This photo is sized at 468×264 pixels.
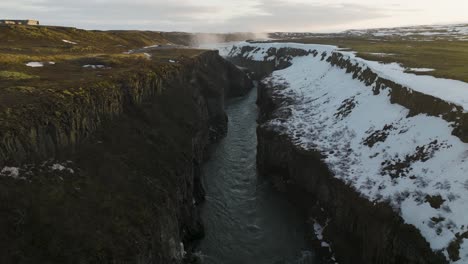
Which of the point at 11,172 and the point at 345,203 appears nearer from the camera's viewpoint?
the point at 11,172

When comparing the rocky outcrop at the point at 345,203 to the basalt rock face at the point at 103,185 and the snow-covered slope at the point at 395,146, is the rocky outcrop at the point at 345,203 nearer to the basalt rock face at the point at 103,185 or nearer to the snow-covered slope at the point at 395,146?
the snow-covered slope at the point at 395,146

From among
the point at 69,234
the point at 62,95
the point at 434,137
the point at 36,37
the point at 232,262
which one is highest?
the point at 36,37

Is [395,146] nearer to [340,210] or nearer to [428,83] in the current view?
[340,210]

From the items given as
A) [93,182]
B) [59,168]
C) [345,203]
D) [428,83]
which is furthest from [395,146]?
[59,168]

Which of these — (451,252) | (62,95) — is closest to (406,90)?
(451,252)

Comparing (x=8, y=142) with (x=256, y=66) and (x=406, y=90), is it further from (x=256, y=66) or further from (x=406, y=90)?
(x=256, y=66)

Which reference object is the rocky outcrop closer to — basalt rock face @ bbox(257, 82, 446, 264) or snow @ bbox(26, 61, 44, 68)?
basalt rock face @ bbox(257, 82, 446, 264)
